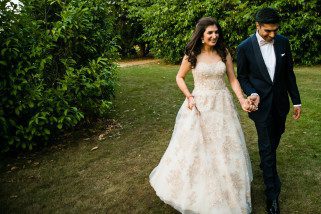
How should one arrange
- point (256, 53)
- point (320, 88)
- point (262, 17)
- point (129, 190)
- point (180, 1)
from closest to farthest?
1. point (262, 17)
2. point (256, 53)
3. point (129, 190)
4. point (320, 88)
5. point (180, 1)

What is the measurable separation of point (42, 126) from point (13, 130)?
1.61 feet

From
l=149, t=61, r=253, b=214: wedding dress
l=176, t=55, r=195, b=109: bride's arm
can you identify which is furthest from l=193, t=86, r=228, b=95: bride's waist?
l=176, t=55, r=195, b=109: bride's arm

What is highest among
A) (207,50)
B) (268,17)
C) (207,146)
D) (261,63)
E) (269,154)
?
(268,17)

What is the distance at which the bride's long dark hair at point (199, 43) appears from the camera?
4.32 meters

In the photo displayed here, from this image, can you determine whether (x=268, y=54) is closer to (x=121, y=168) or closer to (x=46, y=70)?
(x=121, y=168)

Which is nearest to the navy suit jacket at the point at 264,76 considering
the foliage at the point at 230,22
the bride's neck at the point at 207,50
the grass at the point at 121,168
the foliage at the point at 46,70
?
the bride's neck at the point at 207,50

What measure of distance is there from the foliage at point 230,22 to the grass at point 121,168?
5304mm

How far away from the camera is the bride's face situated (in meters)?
4.28

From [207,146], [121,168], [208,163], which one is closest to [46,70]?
[121,168]

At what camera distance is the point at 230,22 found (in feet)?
49.0

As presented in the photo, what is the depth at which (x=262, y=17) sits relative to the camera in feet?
13.2

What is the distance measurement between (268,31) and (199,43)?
0.81 m

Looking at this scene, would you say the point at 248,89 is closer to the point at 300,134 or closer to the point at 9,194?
the point at 300,134

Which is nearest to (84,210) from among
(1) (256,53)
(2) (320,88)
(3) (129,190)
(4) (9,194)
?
(3) (129,190)
